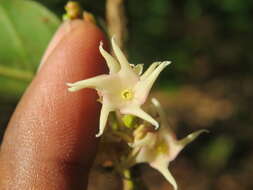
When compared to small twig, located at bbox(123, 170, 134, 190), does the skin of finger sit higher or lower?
higher

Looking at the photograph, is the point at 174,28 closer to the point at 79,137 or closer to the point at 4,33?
the point at 4,33

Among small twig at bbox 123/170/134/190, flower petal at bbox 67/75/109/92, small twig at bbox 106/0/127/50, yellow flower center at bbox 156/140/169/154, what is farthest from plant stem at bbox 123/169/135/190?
small twig at bbox 106/0/127/50

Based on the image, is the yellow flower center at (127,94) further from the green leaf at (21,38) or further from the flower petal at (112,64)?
the green leaf at (21,38)

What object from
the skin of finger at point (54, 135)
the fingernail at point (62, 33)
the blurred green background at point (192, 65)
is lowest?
the blurred green background at point (192, 65)

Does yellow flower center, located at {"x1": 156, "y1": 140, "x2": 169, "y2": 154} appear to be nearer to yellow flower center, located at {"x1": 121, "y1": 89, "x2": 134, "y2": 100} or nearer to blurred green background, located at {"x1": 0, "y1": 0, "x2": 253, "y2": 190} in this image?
yellow flower center, located at {"x1": 121, "y1": 89, "x2": 134, "y2": 100}

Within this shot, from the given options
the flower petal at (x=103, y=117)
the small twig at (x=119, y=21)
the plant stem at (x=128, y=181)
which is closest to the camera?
the flower petal at (x=103, y=117)

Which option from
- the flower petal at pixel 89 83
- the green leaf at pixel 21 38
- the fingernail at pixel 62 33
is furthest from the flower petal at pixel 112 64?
the green leaf at pixel 21 38

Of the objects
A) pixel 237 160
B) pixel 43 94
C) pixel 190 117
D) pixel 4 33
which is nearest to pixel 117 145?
pixel 43 94

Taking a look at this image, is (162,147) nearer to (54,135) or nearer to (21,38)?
(54,135)
